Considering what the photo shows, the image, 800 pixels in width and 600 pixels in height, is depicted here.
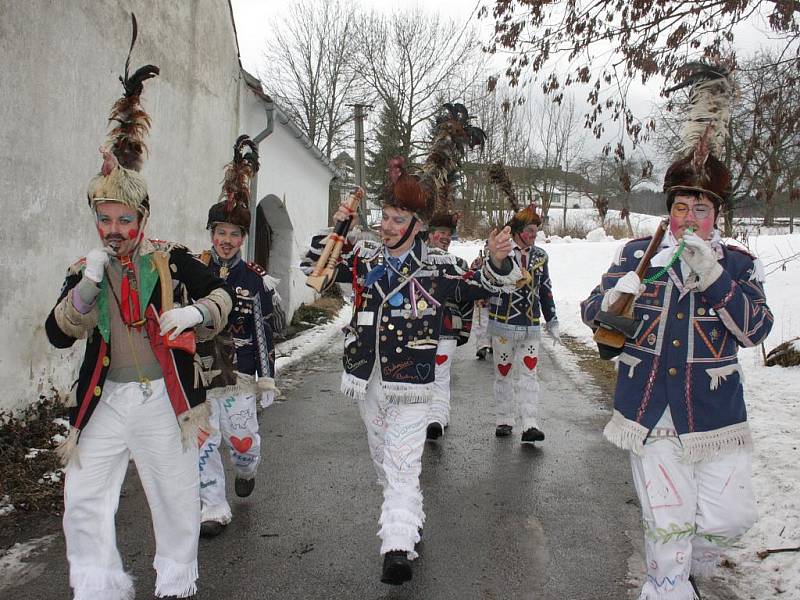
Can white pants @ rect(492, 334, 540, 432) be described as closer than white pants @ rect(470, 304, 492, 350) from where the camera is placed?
Yes

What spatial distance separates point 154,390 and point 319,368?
6583mm

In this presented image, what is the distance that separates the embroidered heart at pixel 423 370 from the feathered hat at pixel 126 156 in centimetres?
165

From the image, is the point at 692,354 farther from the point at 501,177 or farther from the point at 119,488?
the point at 501,177

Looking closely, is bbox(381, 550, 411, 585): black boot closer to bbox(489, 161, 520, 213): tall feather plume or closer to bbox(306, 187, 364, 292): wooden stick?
bbox(306, 187, 364, 292): wooden stick

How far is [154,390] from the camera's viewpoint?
2.98 meters

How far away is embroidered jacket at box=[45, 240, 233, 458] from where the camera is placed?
113 inches

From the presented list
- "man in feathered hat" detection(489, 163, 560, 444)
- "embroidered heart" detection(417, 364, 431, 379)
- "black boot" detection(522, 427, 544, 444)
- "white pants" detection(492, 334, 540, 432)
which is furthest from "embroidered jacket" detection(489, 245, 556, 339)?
"embroidered heart" detection(417, 364, 431, 379)

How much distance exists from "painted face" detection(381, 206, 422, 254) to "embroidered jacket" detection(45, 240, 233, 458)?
1071 millimetres

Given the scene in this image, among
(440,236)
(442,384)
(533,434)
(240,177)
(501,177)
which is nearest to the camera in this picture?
(240,177)

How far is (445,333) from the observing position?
5.65 m

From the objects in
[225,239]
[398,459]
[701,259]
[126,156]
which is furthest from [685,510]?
[225,239]

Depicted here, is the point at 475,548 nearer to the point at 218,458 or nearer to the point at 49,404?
the point at 218,458

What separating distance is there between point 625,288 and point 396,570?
1.75 m

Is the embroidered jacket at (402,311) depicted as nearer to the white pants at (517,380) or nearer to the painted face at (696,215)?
the painted face at (696,215)
